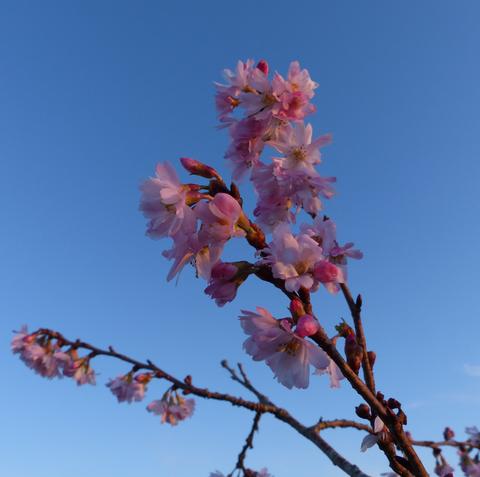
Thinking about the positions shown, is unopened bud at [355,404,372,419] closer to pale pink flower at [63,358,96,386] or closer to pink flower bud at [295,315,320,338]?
pink flower bud at [295,315,320,338]

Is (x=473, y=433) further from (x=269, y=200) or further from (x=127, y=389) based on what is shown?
(x=269, y=200)

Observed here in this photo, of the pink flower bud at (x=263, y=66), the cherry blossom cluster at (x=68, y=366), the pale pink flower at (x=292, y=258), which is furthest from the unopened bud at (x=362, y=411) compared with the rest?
the cherry blossom cluster at (x=68, y=366)

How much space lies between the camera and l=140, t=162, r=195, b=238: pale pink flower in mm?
1648

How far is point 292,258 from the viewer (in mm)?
1494

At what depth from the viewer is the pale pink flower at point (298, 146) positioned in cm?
206

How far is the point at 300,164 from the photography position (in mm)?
2047

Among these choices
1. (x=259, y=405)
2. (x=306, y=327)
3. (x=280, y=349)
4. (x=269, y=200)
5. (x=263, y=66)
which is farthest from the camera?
(x=259, y=405)

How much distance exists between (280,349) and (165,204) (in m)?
0.67

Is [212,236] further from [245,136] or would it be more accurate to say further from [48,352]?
[48,352]

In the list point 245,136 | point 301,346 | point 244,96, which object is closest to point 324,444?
point 301,346

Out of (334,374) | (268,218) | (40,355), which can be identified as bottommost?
(334,374)

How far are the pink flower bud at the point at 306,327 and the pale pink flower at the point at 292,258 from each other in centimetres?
10

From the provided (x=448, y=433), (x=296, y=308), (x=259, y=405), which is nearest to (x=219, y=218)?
(x=296, y=308)

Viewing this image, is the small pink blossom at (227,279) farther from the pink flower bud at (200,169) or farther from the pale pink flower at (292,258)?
the pink flower bud at (200,169)
